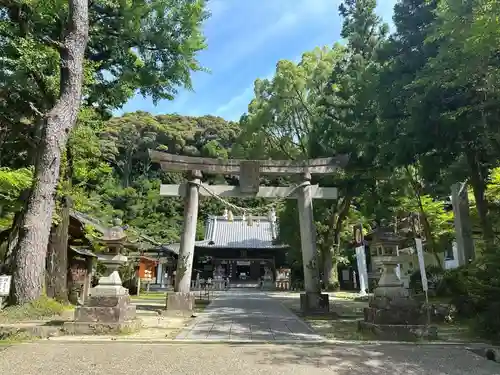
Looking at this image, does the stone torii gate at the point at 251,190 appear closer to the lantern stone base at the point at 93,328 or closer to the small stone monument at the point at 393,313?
the small stone monument at the point at 393,313

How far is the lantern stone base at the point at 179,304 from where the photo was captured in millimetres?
11172

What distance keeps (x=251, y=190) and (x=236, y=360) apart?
7.67 meters

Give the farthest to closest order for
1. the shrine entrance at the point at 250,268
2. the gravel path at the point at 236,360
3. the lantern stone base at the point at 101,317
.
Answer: the shrine entrance at the point at 250,268, the lantern stone base at the point at 101,317, the gravel path at the point at 236,360

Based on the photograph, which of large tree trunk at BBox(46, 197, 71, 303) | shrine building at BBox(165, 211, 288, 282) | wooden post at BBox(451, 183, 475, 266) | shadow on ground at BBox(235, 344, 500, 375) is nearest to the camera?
shadow on ground at BBox(235, 344, 500, 375)

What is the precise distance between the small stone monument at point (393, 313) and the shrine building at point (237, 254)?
89.3 ft

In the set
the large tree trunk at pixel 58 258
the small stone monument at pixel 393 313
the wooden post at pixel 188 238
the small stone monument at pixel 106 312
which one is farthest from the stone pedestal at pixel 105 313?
the large tree trunk at pixel 58 258

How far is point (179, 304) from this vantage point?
11258mm

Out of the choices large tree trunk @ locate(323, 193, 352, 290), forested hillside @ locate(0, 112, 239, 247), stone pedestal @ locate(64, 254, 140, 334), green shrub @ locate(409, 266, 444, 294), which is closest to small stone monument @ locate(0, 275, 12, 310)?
stone pedestal @ locate(64, 254, 140, 334)

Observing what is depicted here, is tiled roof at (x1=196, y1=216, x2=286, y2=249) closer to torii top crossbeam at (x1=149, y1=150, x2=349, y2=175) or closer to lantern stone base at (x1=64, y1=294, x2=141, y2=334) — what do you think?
torii top crossbeam at (x1=149, y1=150, x2=349, y2=175)

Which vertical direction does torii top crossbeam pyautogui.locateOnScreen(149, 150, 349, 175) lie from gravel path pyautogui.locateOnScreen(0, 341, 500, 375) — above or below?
above

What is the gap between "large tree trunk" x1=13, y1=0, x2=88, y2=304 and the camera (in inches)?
363

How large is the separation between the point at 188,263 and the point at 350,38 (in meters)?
13.7

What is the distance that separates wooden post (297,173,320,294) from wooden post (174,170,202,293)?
3.34 meters

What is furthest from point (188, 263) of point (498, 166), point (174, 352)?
point (498, 166)
